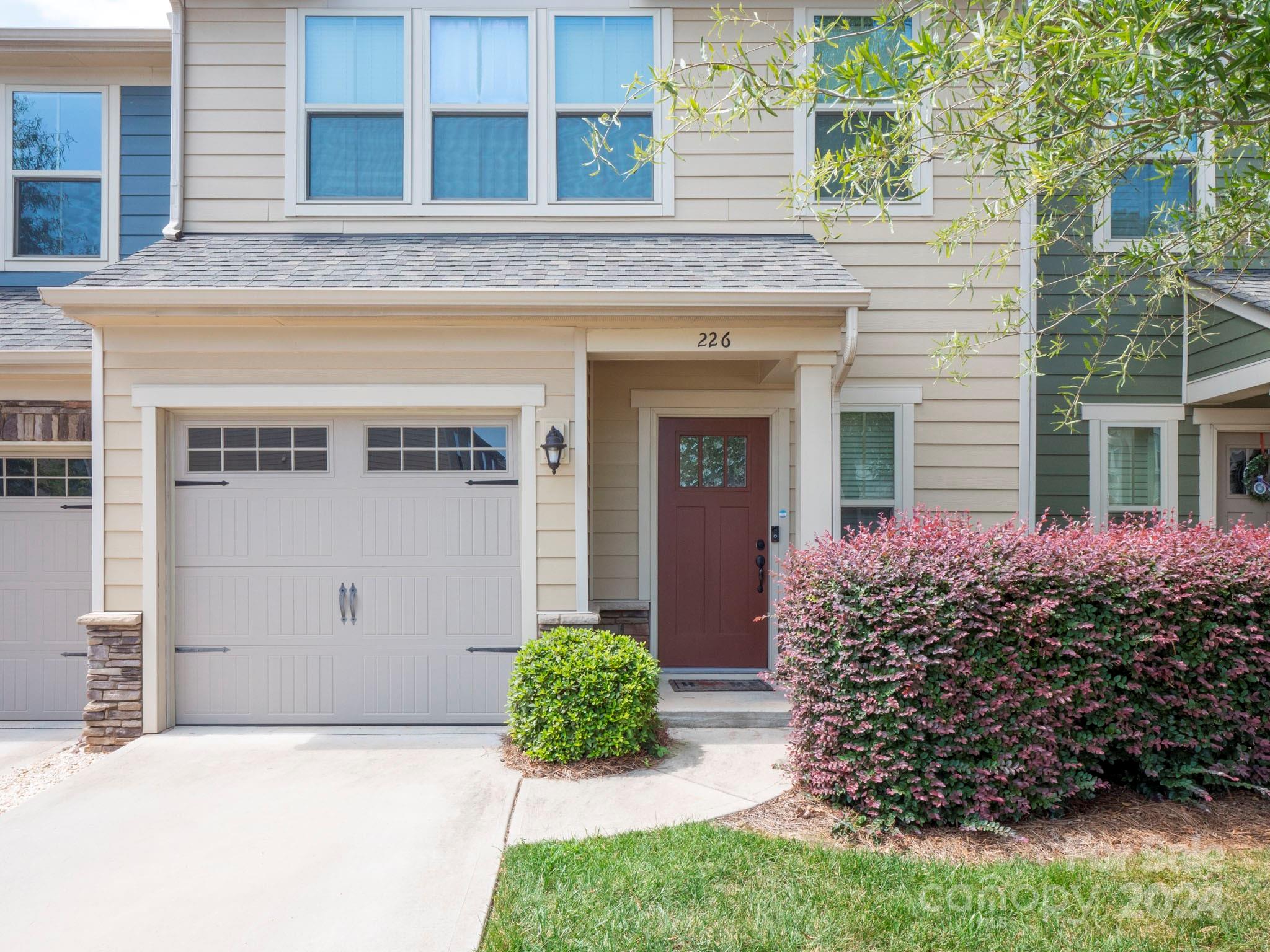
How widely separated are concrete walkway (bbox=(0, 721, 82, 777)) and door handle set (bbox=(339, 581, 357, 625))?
208 centimetres

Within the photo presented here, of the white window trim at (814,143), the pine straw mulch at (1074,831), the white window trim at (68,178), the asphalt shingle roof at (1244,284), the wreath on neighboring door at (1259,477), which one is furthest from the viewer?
the white window trim at (68,178)

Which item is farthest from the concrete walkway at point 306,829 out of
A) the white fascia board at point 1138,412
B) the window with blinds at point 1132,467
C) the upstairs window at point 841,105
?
the upstairs window at point 841,105

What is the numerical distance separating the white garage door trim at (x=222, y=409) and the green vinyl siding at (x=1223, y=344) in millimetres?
5098

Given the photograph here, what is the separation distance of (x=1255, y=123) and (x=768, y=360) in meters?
3.26

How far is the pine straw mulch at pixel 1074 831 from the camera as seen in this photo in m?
3.58

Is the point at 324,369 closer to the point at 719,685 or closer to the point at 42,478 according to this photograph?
the point at 42,478

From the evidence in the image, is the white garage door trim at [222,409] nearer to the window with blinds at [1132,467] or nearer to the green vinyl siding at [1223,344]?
the window with blinds at [1132,467]

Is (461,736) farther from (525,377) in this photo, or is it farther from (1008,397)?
(1008,397)

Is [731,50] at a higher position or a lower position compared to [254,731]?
higher

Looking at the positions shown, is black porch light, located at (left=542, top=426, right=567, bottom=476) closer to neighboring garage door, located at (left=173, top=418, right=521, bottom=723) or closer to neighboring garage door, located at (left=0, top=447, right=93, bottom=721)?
neighboring garage door, located at (left=173, top=418, right=521, bottom=723)

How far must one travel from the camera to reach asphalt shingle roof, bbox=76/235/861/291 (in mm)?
5191

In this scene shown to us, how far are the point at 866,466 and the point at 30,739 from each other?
6.36 metres

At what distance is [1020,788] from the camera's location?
3.75 m

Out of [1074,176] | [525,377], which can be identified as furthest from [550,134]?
[1074,176]
